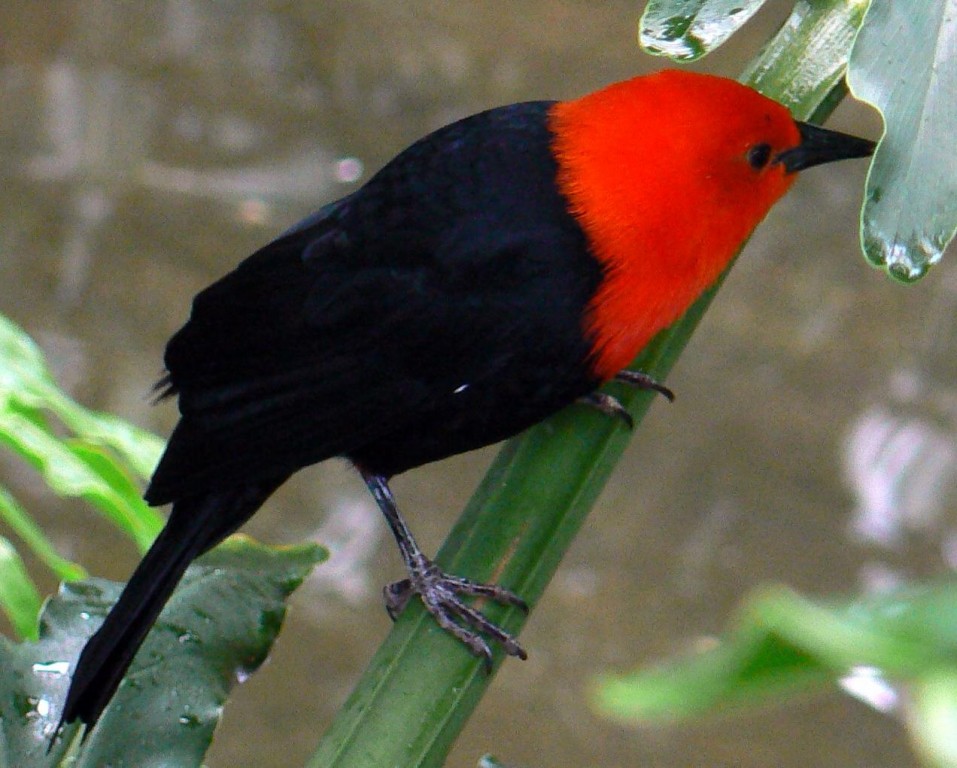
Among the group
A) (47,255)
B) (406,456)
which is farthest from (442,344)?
(47,255)

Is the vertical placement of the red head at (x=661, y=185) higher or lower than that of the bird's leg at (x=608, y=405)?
higher

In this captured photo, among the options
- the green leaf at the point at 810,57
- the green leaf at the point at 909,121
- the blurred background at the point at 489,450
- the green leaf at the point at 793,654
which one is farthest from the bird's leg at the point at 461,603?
the blurred background at the point at 489,450

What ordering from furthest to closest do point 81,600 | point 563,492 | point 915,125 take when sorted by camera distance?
point 81,600 < point 563,492 < point 915,125

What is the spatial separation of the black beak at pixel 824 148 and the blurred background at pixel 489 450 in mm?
1938

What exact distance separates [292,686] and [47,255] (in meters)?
1.64

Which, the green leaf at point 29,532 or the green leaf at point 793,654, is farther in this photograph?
the green leaf at point 29,532

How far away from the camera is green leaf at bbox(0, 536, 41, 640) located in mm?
1096

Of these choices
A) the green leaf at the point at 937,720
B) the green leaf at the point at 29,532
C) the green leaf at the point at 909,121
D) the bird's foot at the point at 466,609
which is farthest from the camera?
the green leaf at the point at 29,532

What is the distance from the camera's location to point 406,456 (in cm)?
133

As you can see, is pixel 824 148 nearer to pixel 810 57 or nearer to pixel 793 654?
pixel 810 57

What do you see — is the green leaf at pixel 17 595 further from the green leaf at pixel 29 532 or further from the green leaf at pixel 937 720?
the green leaf at pixel 937 720

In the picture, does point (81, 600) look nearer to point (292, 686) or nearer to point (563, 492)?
point (563, 492)

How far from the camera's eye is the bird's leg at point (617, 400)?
3.52 ft

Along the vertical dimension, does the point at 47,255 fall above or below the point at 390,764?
above
